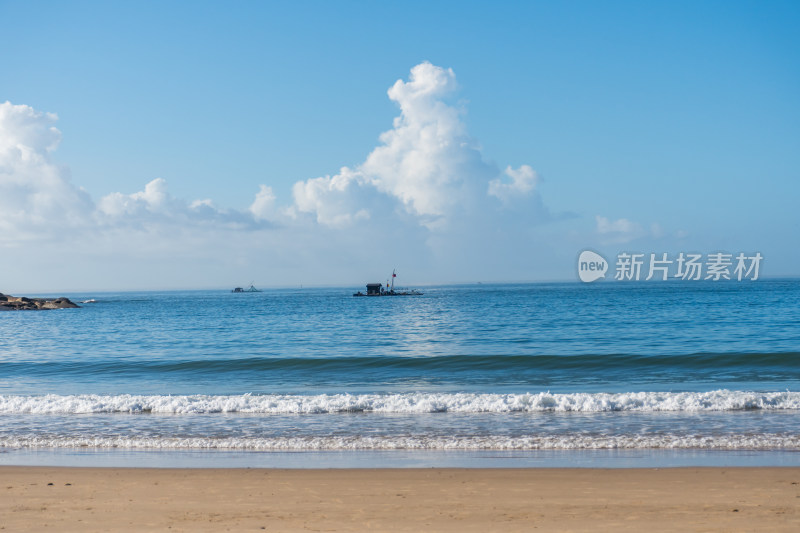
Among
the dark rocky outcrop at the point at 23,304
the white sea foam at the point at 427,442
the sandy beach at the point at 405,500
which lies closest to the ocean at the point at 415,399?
the white sea foam at the point at 427,442

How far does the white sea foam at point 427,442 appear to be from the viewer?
38.4 feet

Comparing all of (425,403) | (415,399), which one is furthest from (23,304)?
(425,403)

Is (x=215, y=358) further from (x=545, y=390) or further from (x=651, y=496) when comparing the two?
(x=651, y=496)

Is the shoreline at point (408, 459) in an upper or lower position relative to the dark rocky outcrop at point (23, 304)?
upper

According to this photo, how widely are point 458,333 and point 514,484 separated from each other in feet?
100

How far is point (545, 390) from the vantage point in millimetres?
19391

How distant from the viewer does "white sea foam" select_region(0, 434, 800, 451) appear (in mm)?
11703

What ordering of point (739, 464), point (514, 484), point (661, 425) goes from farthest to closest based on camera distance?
1. point (661, 425)
2. point (739, 464)
3. point (514, 484)

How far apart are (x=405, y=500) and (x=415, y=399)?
27.1ft

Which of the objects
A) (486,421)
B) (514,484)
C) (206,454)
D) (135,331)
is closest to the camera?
(514,484)

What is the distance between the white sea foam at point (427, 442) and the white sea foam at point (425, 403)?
323 cm

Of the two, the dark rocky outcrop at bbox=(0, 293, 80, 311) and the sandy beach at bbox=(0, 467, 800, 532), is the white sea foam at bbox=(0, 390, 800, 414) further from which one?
the dark rocky outcrop at bbox=(0, 293, 80, 311)

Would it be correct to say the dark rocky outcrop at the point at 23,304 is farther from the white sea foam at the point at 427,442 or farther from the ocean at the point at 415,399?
the white sea foam at the point at 427,442

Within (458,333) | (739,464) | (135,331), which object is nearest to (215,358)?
(458,333)
